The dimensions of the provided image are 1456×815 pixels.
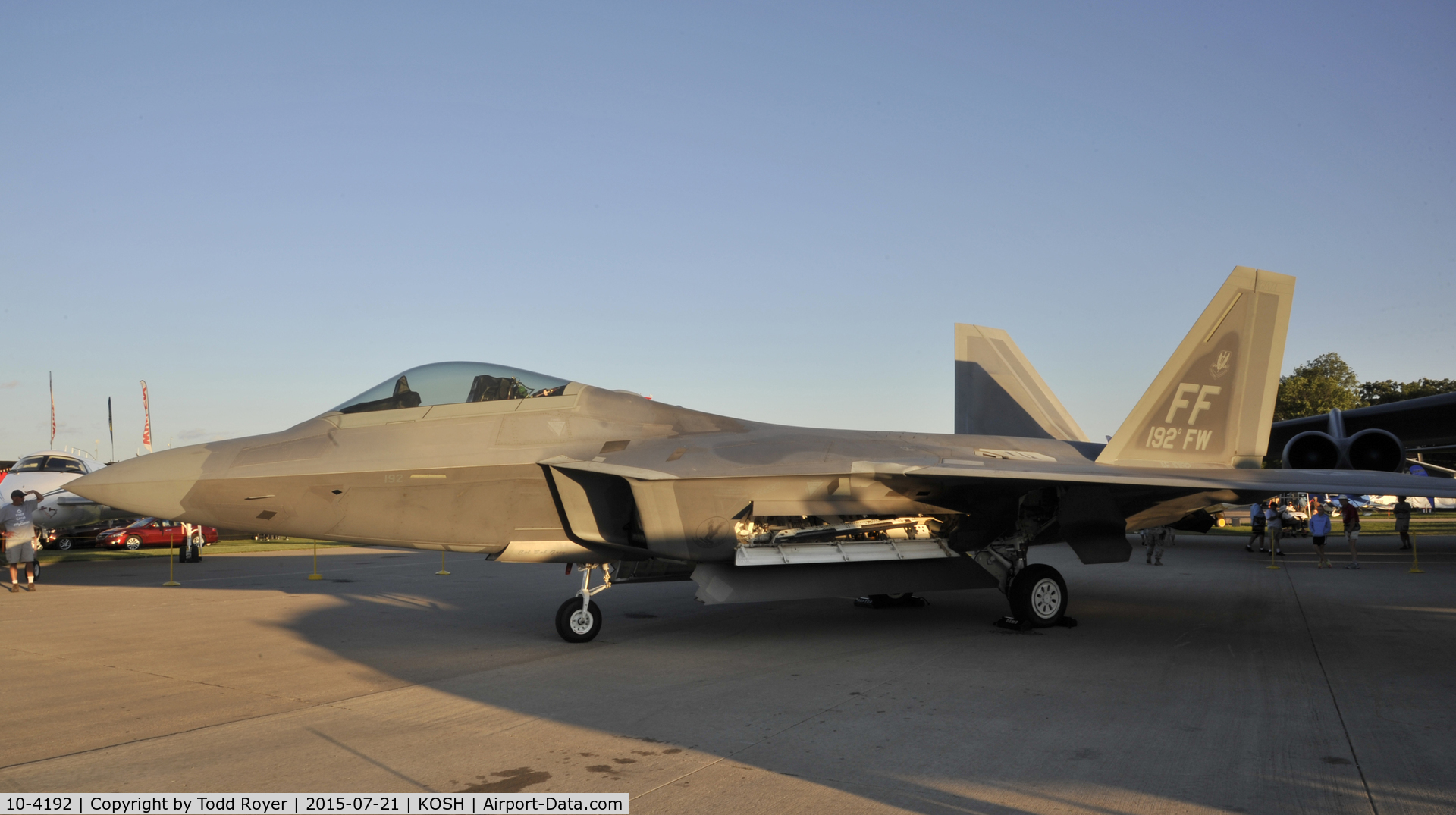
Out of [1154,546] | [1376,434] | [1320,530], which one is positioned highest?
[1376,434]

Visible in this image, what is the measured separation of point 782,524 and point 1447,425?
20.1m

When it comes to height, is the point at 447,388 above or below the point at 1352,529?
above

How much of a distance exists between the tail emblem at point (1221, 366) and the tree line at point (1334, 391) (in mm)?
57713

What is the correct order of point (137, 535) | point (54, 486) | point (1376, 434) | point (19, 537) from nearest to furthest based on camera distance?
1. point (19, 537)
2. point (54, 486)
3. point (1376, 434)
4. point (137, 535)

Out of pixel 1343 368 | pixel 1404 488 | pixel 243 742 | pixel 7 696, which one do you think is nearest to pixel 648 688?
pixel 243 742

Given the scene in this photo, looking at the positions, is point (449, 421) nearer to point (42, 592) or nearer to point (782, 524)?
point (782, 524)

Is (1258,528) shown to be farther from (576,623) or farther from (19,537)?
(19,537)

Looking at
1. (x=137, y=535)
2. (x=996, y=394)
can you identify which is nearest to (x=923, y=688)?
(x=996, y=394)

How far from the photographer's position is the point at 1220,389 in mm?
10414

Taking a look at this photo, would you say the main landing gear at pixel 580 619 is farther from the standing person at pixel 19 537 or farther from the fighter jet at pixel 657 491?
the standing person at pixel 19 537

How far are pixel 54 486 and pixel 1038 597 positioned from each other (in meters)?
17.7

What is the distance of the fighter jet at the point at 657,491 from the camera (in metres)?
7.68

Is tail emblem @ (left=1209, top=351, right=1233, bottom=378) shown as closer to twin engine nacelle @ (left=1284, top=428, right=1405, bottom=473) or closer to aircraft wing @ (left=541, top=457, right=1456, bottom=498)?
aircraft wing @ (left=541, top=457, right=1456, bottom=498)

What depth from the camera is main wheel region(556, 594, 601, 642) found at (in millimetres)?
8070
